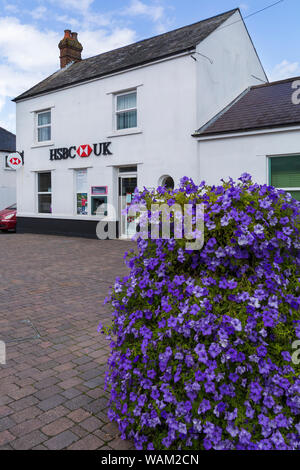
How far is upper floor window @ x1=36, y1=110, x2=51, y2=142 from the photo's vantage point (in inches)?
713

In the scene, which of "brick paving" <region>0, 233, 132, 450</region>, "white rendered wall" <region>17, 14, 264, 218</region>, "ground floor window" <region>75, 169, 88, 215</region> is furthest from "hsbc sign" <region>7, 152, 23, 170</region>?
"brick paving" <region>0, 233, 132, 450</region>

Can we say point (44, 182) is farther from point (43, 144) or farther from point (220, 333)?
point (220, 333)

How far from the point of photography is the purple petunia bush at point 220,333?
7.38ft

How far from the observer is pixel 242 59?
15031mm

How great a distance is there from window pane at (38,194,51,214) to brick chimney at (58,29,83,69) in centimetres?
738

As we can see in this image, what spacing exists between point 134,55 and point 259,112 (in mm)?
5995

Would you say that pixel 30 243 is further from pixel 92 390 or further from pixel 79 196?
pixel 92 390

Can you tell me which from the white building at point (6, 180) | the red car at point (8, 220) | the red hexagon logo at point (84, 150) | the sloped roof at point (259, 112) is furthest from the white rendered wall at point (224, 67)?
the white building at point (6, 180)

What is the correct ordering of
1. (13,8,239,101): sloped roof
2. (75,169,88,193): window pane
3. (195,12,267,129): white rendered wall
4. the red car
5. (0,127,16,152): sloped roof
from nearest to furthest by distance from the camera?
1. (195,12,267,129): white rendered wall
2. (13,8,239,101): sloped roof
3. (75,169,88,193): window pane
4. the red car
5. (0,127,16,152): sloped roof

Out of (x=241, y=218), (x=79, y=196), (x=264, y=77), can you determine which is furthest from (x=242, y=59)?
(x=241, y=218)

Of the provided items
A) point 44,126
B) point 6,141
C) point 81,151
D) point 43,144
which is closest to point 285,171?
point 81,151

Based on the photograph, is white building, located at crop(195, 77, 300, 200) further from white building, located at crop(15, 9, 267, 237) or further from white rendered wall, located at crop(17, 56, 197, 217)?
white rendered wall, located at crop(17, 56, 197, 217)

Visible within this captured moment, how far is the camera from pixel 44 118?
60.1ft

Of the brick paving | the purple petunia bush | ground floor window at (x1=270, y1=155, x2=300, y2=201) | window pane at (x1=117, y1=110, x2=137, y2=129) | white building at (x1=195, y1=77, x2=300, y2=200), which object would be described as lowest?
the brick paving
